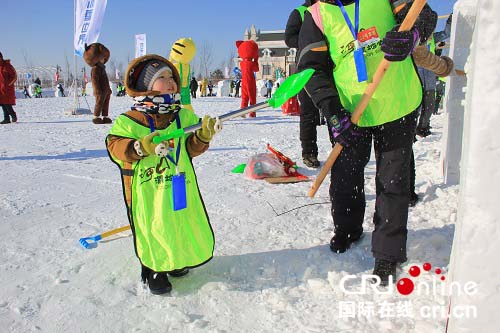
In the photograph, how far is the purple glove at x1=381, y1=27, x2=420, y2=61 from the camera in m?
1.86

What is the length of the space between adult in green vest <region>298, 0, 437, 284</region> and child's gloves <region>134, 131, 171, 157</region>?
91 centimetres

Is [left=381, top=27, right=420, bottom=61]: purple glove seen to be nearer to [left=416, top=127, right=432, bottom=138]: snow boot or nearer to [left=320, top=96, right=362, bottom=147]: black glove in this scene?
[left=320, top=96, right=362, bottom=147]: black glove

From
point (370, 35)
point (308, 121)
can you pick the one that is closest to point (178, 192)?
point (370, 35)

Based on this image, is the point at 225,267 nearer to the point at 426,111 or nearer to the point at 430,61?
the point at 430,61

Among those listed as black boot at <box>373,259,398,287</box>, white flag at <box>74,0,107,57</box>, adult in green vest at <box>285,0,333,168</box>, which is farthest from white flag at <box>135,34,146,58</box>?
black boot at <box>373,259,398,287</box>

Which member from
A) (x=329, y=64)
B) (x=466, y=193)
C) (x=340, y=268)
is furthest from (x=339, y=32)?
(x=340, y=268)

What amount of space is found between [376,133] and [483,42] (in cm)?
104

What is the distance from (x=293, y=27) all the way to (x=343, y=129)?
2865 mm

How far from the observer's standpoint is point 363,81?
6.86 feet

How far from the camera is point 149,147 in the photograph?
6.33ft

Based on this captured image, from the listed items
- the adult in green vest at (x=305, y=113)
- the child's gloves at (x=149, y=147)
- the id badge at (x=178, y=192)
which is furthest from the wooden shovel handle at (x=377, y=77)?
the adult in green vest at (x=305, y=113)

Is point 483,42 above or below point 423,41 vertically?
below

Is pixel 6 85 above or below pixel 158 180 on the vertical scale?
above

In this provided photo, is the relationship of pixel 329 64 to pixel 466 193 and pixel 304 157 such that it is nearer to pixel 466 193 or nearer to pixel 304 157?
pixel 466 193
